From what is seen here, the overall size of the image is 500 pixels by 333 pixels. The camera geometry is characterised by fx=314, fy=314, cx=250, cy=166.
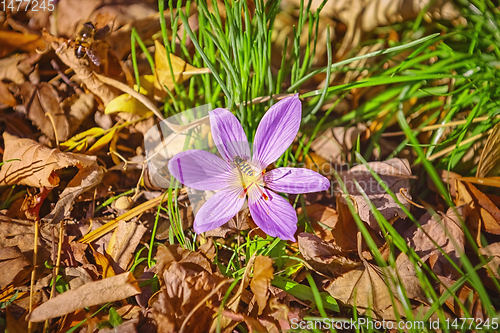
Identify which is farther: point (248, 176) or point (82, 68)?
point (82, 68)

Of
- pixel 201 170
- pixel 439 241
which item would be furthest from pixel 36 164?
pixel 439 241

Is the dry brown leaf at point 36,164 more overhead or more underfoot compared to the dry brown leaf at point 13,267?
more overhead

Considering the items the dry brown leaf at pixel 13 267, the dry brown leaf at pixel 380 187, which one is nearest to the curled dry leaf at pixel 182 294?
the dry brown leaf at pixel 13 267

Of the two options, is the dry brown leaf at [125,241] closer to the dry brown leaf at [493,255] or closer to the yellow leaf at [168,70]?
the yellow leaf at [168,70]

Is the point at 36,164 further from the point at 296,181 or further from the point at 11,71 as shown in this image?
the point at 296,181

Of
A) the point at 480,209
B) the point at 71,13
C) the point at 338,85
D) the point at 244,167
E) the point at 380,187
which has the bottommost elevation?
the point at 480,209

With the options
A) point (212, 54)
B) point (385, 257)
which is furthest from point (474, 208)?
point (212, 54)

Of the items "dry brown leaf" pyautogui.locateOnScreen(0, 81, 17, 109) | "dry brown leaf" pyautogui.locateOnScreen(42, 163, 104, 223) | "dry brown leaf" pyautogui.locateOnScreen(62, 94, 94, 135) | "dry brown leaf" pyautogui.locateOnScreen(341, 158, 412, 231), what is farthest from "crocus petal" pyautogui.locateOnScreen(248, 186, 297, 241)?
"dry brown leaf" pyautogui.locateOnScreen(0, 81, 17, 109)
